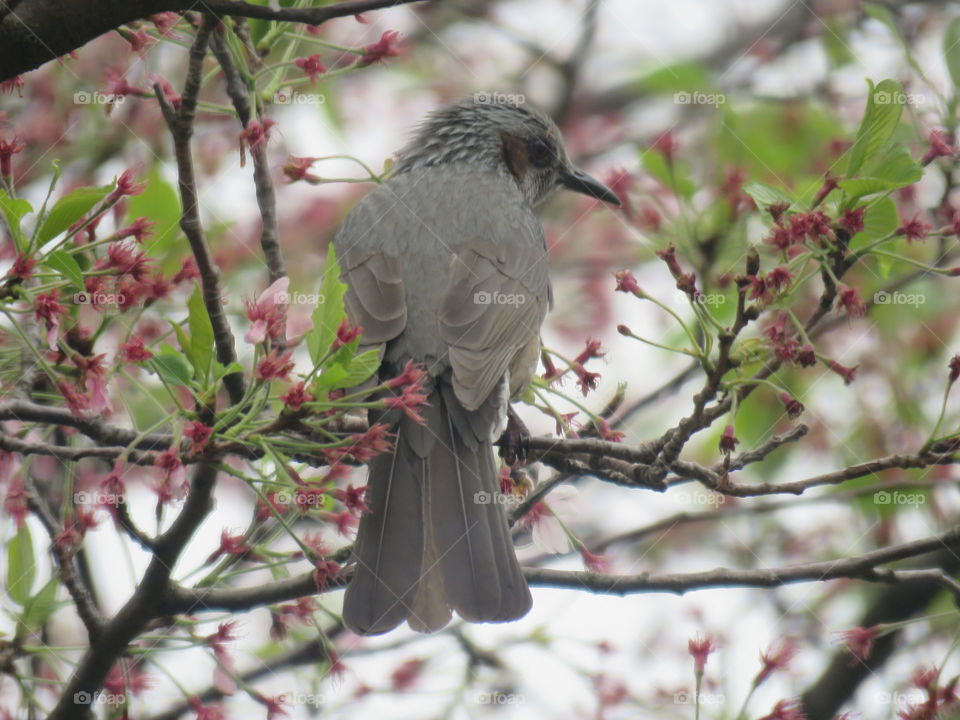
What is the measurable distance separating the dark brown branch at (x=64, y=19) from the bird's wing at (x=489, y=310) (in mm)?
1937

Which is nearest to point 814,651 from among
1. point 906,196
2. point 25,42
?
point 906,196

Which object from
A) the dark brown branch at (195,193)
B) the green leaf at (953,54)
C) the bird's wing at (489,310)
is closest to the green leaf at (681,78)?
the bird's wing at (489,310)

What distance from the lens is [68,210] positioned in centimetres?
307

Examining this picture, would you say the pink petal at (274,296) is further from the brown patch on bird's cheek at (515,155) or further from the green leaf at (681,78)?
the green leaf at (681,78)

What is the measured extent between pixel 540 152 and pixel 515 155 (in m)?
0.14

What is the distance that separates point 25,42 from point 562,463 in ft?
6.95

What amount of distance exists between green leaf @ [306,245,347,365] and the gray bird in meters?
Result: 1.06

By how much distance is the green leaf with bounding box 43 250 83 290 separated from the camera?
298 cm

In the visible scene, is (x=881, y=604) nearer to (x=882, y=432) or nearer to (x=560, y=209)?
(x=882, y=432)

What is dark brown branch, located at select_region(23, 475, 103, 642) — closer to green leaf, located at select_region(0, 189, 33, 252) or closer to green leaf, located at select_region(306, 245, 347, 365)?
green leaf, located at select_region(0, 189, 33, 252)

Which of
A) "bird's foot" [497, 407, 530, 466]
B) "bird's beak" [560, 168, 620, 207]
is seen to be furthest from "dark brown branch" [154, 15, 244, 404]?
"bird's beak" [560, 168, 620, 207]

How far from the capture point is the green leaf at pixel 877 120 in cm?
338

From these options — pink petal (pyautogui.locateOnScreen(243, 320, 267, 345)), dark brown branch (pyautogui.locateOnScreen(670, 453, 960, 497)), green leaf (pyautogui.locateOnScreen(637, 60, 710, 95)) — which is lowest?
dark brown branch (pyautogui.locateOnScreen(670, 453, 960, 497))

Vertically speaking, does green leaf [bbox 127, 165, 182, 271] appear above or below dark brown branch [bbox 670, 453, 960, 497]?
above
